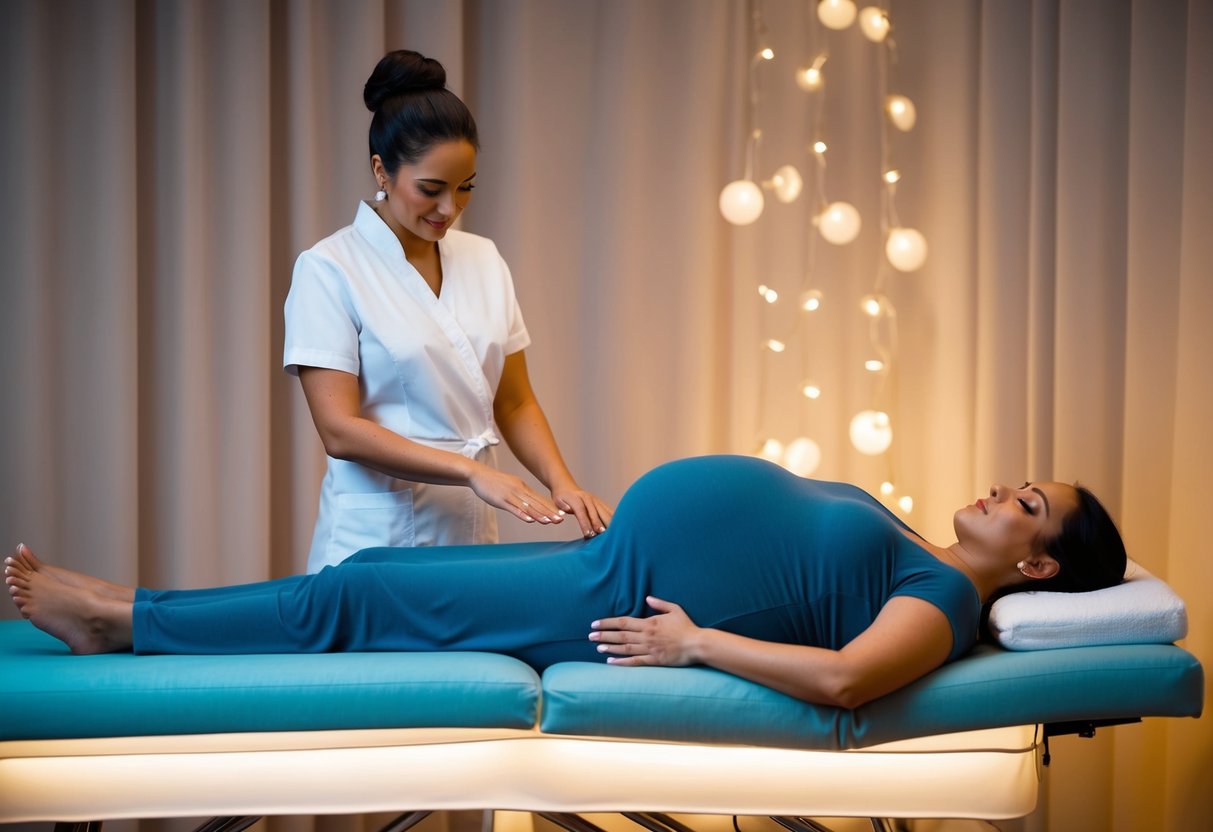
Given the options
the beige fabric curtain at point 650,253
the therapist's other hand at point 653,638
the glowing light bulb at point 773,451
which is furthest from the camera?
the glowing light bulb at point 773,451

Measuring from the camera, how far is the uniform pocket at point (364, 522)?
2133 millimetres

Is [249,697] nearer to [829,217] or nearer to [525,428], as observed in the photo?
Result: [525,428]

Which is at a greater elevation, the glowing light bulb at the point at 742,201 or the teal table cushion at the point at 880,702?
the glowing light bulb at the point at 742,201

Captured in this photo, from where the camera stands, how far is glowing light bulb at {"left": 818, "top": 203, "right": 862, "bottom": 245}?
2.79 m

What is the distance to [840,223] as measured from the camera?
2789mm

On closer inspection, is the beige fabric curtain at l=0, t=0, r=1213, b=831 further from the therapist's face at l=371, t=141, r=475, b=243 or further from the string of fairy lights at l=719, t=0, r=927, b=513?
the therapist's face at l=371, t=141, r=475, b=243

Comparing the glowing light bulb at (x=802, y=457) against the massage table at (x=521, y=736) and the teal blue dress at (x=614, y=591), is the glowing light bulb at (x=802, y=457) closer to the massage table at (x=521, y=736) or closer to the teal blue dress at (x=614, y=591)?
the teal blue dress at (x=614, y=591)

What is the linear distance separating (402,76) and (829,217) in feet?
3.79

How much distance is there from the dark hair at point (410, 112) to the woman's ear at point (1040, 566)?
120 centimetres

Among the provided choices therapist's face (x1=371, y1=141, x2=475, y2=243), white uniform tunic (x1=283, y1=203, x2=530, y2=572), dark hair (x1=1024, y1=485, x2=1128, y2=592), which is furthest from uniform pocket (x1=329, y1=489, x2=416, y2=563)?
dark hair (x1=1024, y1=485, x2=1128, y2=592)

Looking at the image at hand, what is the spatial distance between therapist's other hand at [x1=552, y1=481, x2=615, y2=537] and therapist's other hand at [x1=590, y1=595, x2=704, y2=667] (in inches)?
9.6

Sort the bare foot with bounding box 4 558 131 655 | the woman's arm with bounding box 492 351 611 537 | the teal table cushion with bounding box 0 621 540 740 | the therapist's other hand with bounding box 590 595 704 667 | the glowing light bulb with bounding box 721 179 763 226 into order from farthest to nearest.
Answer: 1. the glowing light bulb with bounding box 721 179 763 226
2. the woman's arm with bounding box 492 351 611 537
3. the bare foot with bounding box 4 558 131 655
4. the therapist's other hand with bounding box 590 595 704 667
5. the teal table cushion with bounding box 0 621 540 740

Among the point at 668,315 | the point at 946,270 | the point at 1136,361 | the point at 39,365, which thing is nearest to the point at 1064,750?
the point at 1136,361

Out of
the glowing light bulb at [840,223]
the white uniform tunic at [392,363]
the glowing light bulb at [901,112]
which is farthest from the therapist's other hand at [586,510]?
the glowing light bulb at [901,112]
